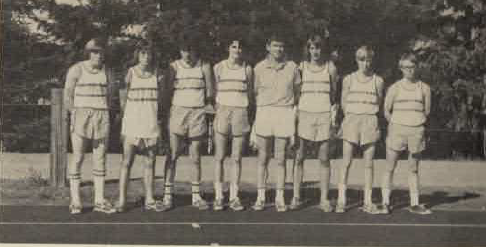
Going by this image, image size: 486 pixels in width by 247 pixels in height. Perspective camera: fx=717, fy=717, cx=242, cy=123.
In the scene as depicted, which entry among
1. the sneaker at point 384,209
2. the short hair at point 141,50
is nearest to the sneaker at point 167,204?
the short hair at point 141,50

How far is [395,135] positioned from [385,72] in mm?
6077

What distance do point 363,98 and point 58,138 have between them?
3792 millimetres

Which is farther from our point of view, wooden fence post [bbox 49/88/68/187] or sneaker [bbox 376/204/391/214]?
wooden fence post [bbox 49/88/68/187]

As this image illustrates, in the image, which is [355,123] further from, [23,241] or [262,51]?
[262,51]

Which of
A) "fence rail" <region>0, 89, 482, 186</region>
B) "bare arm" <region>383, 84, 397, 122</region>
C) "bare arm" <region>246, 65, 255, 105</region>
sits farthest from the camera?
"fence rail" <region>0, 89, 482, 186</region>

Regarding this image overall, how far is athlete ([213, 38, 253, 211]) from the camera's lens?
7215 mm

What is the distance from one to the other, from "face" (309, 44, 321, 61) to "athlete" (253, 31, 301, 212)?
22 cm

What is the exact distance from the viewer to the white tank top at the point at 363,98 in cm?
729

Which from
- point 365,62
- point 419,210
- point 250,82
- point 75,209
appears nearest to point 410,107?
point 365,62

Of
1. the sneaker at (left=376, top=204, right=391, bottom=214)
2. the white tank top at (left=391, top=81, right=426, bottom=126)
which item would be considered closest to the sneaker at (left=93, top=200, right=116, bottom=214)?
the sneaker at (left=376, top=204, right=391, bottom=214)

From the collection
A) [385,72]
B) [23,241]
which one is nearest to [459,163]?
[385,72]

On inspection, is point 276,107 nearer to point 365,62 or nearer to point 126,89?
point 365,62

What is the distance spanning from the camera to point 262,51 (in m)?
13.1

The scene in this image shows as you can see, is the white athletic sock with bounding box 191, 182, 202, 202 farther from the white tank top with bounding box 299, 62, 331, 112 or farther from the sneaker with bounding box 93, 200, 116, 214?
the white tank top with bounding box 299, 62, 331, 112
